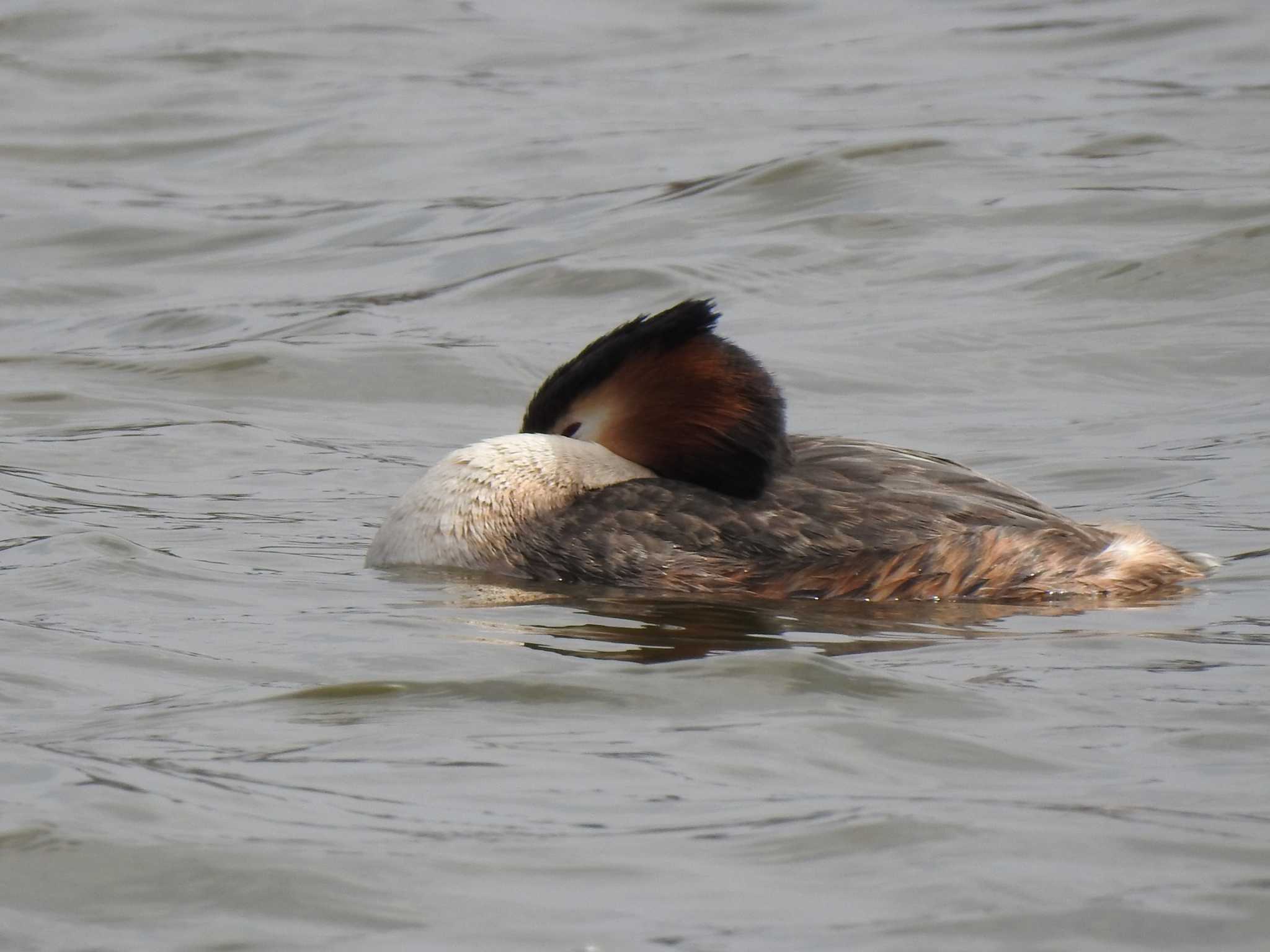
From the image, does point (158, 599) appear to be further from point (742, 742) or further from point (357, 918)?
point (357, 918)

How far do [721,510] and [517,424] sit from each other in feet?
11.2

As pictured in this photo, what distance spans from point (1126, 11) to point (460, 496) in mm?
13864

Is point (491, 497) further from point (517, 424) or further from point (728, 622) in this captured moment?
point (517, 424)

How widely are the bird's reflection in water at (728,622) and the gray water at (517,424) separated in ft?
0.11

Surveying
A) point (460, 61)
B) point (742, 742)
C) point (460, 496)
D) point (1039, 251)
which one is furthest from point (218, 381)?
point (460, 61)

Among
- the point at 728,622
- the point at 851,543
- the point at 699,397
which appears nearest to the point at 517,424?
the point at 699,397

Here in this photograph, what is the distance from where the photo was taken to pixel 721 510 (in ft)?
23.6

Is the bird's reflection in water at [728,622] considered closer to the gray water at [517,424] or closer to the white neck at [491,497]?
the gray water at [517,424]

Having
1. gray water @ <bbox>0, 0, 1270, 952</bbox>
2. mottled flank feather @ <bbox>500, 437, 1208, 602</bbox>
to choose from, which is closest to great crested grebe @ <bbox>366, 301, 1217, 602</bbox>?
mottled flank feather @ <bbox>500, 437, 1208, 602</bbox>

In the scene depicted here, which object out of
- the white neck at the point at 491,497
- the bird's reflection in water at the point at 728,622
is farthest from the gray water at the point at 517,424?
the white neck at the point at 491,497

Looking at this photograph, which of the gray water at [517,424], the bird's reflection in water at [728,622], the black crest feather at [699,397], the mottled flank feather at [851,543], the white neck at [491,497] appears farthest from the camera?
the white neck at [491,497]

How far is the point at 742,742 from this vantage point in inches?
207

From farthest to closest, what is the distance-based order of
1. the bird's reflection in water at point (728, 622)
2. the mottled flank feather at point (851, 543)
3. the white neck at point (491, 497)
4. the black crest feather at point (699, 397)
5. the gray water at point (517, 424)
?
the white neck at point (491, 497) → the black crest feather at point (699, 397) → the mottled flank feather at point (851, 543) → the bird's reflection in water at point (728, 622) → the gray water at point (517, 424)

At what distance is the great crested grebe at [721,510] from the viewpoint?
7.07 metres
